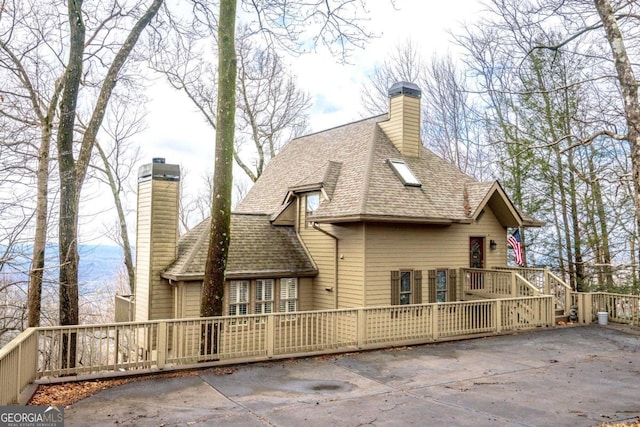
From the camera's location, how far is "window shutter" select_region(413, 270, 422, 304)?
14777mm

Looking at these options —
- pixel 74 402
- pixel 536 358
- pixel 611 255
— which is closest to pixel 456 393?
pixel 536 358

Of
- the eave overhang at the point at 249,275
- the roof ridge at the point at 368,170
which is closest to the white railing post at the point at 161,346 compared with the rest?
the eave overhang at the point at 249,275

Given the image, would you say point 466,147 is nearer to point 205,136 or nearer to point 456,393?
point 205,136

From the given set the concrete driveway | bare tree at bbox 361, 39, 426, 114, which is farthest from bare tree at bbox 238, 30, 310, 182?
the concrete driveway

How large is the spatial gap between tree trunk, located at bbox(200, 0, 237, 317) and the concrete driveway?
6.13ft

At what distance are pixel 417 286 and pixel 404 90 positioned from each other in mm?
6660

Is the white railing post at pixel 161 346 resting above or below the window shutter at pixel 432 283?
below

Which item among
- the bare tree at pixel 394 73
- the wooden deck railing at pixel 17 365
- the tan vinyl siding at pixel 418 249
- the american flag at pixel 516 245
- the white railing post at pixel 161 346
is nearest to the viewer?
the wooden deck railing at pixel 17 365

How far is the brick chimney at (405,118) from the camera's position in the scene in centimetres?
1664

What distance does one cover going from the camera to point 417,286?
1488 cm

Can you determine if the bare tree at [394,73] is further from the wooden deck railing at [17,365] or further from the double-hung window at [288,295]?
the wooden deck railing at [17,365]

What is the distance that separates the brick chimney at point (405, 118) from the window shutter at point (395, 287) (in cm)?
461

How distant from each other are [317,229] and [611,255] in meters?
12.2

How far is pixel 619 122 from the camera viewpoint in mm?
11688
